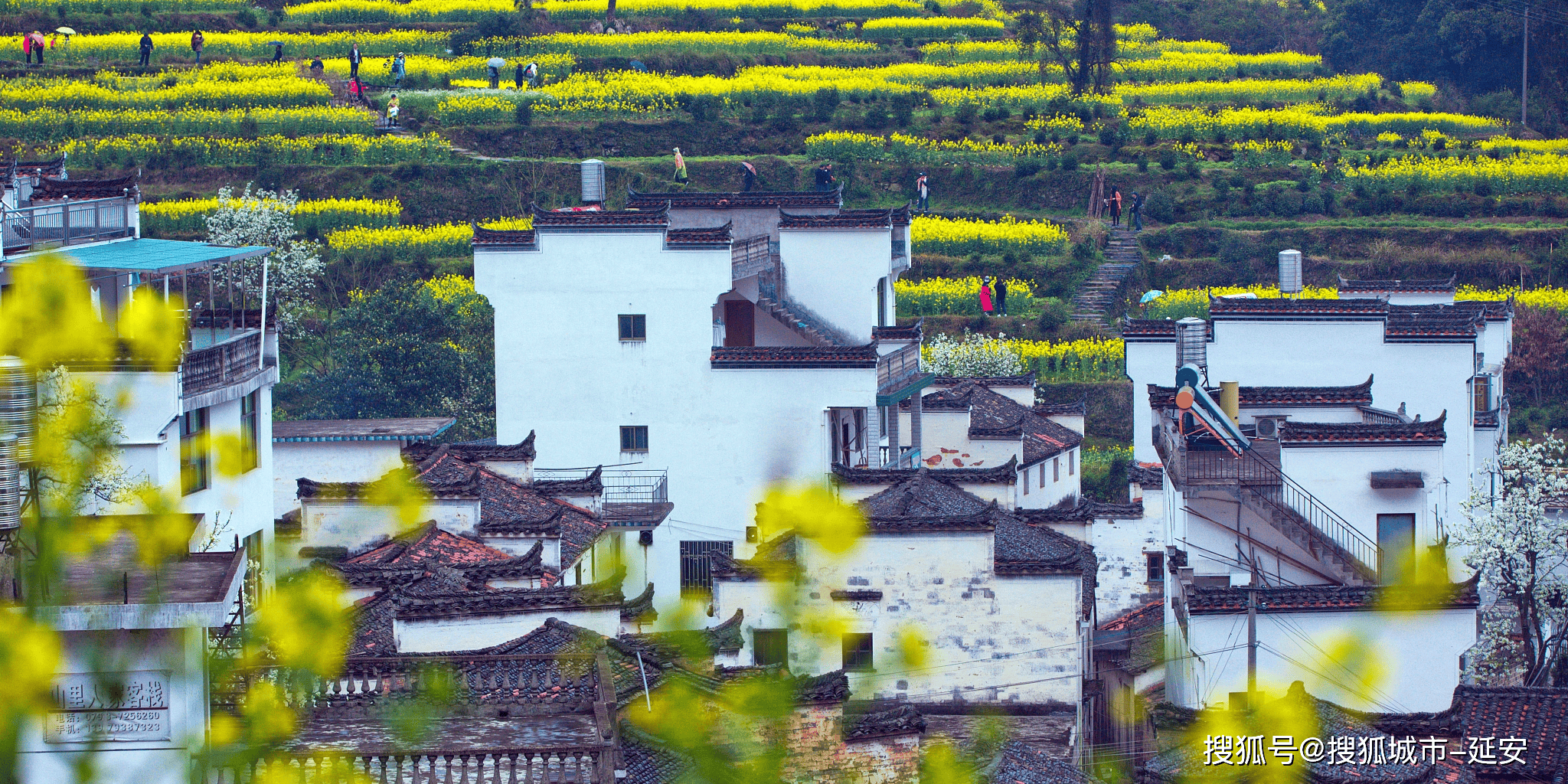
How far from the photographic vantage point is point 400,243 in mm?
58062

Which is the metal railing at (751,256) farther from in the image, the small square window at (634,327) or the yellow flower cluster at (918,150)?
the yellow flower cluster at (918,150)

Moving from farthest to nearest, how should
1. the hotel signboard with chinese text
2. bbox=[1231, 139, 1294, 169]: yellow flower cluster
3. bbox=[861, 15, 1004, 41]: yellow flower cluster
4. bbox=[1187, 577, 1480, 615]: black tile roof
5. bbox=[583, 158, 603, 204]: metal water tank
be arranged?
bbox=[861, 15, 1004, 41]: yellow flower cluster
bbox=[1231, 139, 1294, 169]: yellow flower cluster
bbox=[583, 158, 603, 204]: metal water tank
bbox=[1187, 577, 1480, 615]: black tile roof
the hotel signboard with chinese text

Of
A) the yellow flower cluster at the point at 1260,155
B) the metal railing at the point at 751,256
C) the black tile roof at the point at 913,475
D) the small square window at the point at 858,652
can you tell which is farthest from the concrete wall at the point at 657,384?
the yellow flower cluster at the point at 1260,155

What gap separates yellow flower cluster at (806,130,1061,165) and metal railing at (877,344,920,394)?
2711 cm

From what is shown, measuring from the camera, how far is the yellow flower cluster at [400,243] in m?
57.2

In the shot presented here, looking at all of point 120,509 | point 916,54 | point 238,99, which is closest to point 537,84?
point 238,99

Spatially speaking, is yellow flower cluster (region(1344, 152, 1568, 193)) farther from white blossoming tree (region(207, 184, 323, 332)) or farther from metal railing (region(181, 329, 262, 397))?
metal railing (region(181, 329, 262, 397))

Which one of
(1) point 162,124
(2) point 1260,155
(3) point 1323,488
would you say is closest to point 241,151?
(1) point 162,124

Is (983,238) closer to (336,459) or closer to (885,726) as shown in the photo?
(336,459)

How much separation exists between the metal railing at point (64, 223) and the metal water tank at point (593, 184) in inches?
599

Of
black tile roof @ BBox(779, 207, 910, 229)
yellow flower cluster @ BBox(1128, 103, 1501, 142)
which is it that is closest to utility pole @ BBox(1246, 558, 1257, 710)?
black tile roof @ BBox(779, 207, 910, 229)

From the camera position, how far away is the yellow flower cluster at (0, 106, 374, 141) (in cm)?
6425

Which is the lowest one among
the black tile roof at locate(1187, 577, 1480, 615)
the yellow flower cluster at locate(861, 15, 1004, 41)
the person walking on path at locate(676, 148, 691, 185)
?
the black tile roof at locate(1187, 577, 1480, 615)

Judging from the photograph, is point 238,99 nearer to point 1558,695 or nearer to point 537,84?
point 537,84
